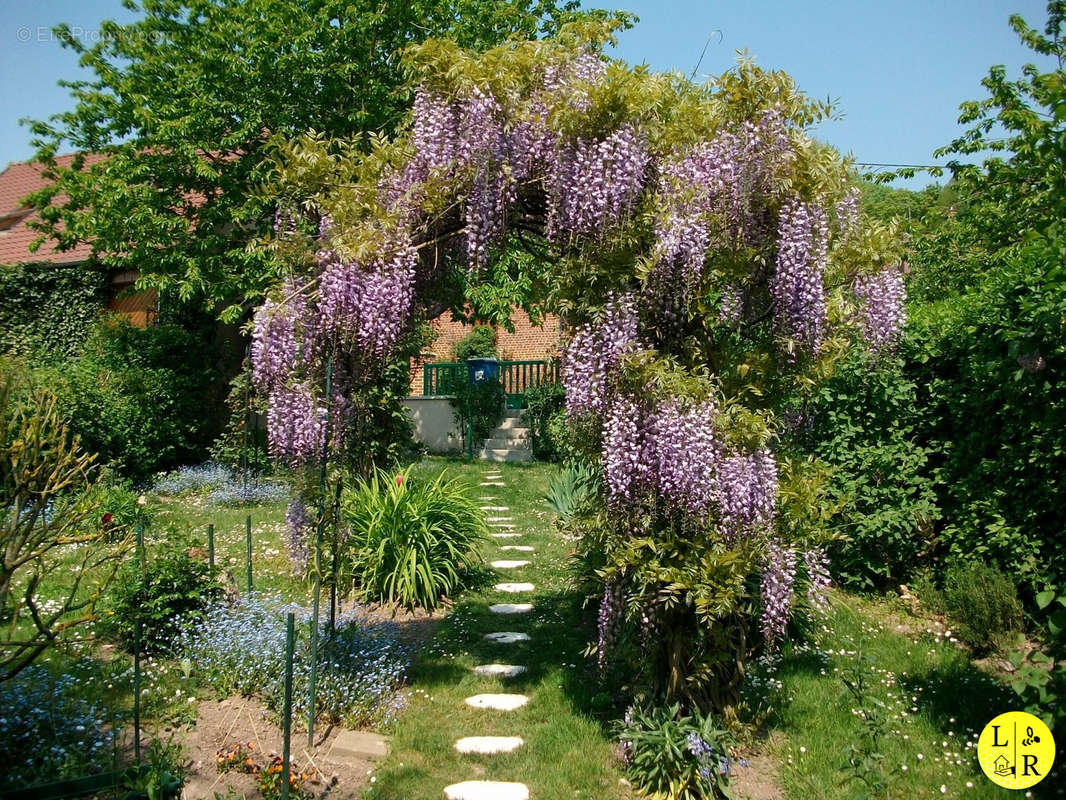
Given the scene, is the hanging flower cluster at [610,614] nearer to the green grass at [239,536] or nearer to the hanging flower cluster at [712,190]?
the hanging flower cluster at [712,190]

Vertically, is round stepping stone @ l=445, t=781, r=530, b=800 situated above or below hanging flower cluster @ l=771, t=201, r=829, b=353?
below

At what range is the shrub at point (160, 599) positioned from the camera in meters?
4.86

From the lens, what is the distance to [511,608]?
20.5 ft

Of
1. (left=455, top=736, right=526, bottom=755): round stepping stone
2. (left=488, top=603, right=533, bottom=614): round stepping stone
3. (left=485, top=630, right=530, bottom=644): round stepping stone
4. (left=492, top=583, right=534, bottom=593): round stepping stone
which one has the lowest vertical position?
(left=455, top=736, right=526, bottom=755): round stepping stone

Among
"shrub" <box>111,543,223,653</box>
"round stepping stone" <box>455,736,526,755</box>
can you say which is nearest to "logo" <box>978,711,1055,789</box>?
"round stepping stone" <box>455,736,526,755</box>

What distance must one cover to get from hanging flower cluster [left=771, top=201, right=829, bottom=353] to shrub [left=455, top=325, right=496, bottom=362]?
1499cm

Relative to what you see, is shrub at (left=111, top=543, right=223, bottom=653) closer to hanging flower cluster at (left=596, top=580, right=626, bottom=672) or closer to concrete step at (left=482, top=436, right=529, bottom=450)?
hanging flower cluster at (left=596, top=580, right=626, bottom=672)

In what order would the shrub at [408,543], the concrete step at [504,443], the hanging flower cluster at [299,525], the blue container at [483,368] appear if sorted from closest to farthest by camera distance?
the hanging flower cluster at [299,525], the shrub at [408,543], the concrete step at [504,443], the blue container at [483,368]

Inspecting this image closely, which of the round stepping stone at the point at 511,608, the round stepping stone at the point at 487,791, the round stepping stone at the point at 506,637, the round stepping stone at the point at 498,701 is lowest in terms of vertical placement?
the round stepping stone at the point at 487,791

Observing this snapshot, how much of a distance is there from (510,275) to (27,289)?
9156 mm

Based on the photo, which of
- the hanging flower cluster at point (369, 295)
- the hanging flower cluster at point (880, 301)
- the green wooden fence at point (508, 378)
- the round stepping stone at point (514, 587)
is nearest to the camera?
the hanging flower cluster at point (369, 295)

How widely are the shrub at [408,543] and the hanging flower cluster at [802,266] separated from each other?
12.0 ft

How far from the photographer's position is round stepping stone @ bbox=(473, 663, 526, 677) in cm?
505

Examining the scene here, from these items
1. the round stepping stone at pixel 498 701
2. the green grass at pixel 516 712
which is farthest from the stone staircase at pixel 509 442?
the round stepping stone at pixel 498 701
